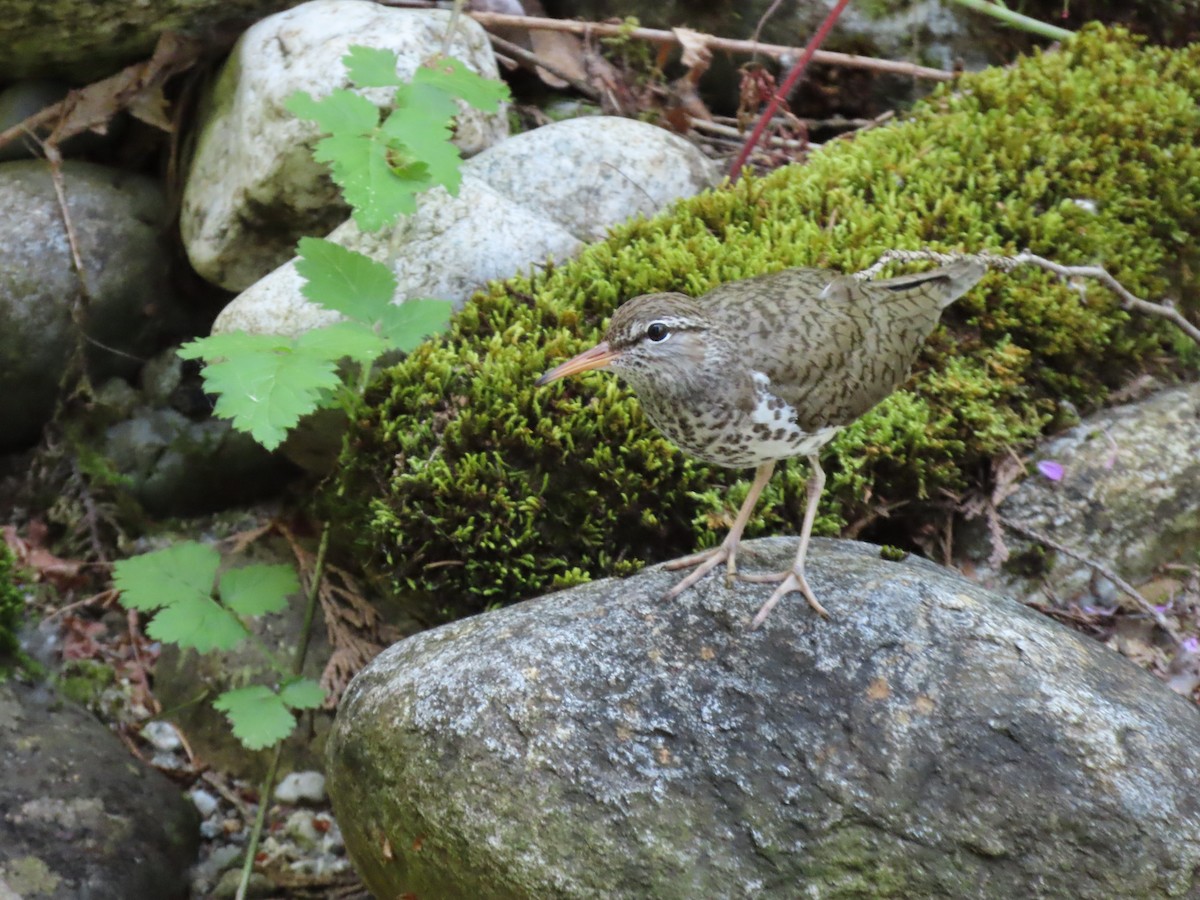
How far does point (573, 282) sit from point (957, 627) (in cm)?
249

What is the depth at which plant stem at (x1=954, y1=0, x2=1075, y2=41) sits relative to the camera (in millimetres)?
6492

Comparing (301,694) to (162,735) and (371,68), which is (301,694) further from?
(371,68)


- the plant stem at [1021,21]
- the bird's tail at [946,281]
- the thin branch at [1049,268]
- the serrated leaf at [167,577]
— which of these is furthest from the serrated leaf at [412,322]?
the plant stem at [1021,21]

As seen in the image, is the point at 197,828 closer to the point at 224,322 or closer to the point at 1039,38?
the point at 224,322

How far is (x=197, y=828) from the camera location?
4.78 metres

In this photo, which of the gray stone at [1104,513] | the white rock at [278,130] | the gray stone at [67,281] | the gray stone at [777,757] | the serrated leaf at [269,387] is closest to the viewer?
the gray stone at [777,757]

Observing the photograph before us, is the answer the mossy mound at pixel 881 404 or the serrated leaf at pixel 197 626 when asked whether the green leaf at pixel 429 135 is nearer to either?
the mossy mound at pixel 881 404

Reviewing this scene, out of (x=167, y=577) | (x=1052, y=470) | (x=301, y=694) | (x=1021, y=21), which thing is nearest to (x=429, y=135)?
(x=167, y=577)

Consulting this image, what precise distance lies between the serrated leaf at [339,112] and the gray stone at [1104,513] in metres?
3.18

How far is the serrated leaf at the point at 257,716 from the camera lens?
413cm

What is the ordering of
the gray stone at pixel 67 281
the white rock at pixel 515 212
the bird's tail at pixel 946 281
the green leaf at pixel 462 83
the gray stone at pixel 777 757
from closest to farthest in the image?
the gray stone at pixel 777 757
the bird's tail at pixel 946 281
the green leaf at pixel 462 83
the white rock at pixel 515 212
the gray stone at pixel 67 281

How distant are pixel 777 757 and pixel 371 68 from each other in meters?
3.11

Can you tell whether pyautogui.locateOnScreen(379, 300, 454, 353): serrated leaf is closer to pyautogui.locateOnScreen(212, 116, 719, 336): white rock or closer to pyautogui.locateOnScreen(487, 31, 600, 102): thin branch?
pyautogui.locateOnScreen(212, 116, 719, 336): white rock

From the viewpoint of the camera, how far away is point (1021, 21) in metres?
6.67
